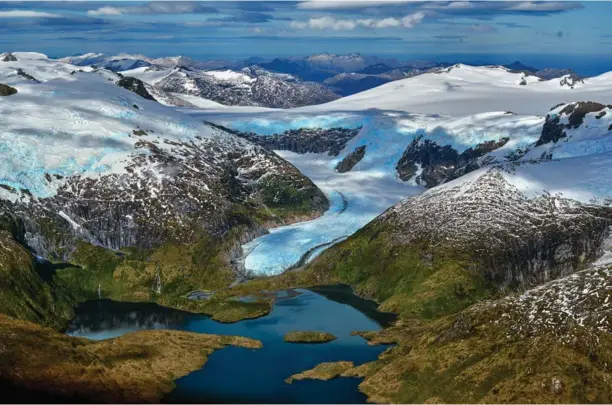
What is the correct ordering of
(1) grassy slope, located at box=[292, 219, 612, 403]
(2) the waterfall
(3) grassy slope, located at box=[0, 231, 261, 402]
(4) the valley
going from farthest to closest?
(2) the waterfall
(3) grassy slope, located at box=[0, 231, 261, 402]
(4) the valley
(1) grassy slope, located at box=[292, 219, 612, 403]

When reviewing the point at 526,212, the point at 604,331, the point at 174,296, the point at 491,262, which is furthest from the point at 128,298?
the point at 604,331

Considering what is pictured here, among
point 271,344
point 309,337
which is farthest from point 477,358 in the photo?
point 271,344

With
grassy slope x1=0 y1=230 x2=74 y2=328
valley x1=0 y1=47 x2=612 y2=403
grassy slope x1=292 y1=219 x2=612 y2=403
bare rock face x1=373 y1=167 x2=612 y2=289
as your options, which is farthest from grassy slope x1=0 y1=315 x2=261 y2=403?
bare rock face x1=373 y1=167 x2=612 y2=289

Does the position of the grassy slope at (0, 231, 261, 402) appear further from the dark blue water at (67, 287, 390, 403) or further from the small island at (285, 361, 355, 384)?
the small island at (285, 361, 355, 384)

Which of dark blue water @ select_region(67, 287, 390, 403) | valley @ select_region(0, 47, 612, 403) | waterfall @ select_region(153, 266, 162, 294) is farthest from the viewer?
waterfall @ select_region(153, 266, 162, 294)

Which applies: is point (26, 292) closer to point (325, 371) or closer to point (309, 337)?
point (309, 337)

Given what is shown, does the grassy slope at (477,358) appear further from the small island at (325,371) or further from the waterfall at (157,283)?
the waterfall at (157,283)
